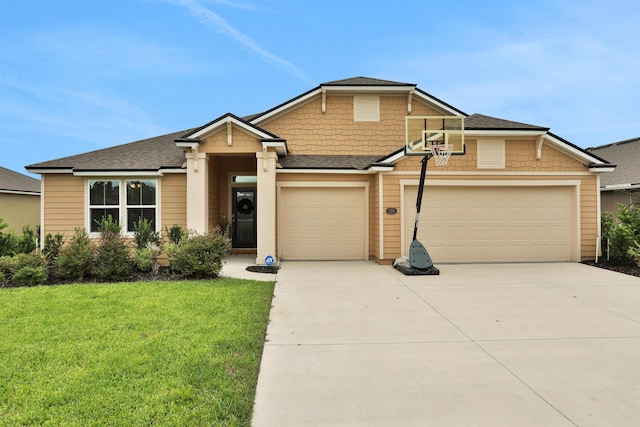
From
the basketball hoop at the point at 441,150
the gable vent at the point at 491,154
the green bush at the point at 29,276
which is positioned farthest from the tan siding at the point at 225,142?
the gable vent at the point at 491,154

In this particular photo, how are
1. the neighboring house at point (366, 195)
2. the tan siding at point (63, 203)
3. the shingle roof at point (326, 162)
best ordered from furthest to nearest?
the shingle roof at point (326, 162), the tan siding at point (63, 203), the neighboring house at point (366, 195)

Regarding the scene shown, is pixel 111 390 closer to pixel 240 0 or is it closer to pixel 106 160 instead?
pixel 106 160

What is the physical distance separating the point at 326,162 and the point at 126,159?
628cm

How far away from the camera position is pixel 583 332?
4.78 meters

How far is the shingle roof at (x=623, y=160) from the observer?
1390 cm

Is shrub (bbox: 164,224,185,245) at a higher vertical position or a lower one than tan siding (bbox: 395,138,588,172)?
lower

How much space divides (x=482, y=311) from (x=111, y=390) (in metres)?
5.23

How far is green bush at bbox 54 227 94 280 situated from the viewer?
7.75 m

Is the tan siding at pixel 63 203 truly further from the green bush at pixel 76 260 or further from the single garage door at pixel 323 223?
the single garage door at pixel 323 223

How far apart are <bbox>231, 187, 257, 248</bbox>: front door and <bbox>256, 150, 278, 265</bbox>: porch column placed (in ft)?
9.61

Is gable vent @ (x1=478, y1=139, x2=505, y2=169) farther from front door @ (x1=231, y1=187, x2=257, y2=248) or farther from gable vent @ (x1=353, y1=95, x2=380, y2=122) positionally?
front door @ (x1=231, y1=187, x2=257, y2=248)

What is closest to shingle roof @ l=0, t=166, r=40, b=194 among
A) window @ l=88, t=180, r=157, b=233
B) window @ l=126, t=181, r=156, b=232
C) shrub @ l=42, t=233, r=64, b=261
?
window @ l=88, t=180, r=157, b=233

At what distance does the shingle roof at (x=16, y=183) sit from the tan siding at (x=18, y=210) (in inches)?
12.5

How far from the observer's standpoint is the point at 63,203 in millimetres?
10617
